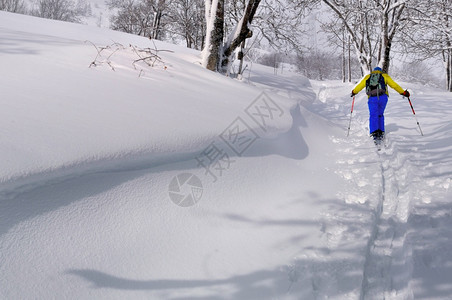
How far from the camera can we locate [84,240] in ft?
5.62

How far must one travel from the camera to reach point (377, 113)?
A: 5738 millimetres

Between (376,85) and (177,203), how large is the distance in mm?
5779

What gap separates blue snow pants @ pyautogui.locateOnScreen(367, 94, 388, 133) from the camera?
5.68 metres

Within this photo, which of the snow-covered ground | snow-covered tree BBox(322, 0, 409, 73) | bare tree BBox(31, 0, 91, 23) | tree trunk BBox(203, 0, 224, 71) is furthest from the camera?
bare tree BBox(31, 0, 91, 23)

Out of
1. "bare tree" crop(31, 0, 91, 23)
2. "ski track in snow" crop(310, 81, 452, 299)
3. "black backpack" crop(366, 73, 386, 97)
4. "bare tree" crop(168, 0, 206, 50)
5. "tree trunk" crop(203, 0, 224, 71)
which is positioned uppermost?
"bare tree" crop(31, 0, 91, 23)

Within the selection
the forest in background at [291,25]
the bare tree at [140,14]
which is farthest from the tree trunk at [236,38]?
the bare tree at [140,14]

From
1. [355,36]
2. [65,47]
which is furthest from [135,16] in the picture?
[65,47]

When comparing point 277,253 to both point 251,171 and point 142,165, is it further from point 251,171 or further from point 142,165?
point 142,165

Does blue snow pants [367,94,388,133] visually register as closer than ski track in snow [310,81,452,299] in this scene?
No

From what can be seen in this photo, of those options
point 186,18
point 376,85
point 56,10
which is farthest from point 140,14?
point 376,85

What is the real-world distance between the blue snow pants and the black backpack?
11 cm

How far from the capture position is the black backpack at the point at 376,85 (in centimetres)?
607

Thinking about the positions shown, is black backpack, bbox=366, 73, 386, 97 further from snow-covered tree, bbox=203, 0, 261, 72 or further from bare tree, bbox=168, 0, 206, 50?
bare tree, bbox=168, 0, 206, 50

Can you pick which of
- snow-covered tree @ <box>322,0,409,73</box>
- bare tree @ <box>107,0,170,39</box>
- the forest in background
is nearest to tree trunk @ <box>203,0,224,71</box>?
the forest in background
